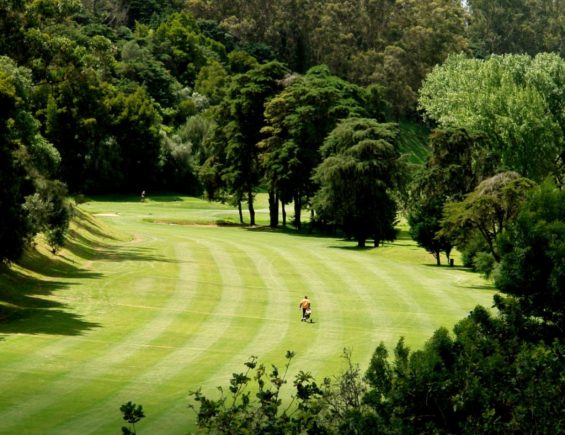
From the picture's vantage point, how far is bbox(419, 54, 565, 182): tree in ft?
257

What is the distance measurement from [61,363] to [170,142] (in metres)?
84.9

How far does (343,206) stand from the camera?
2840 inches

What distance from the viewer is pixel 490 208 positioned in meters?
49.9

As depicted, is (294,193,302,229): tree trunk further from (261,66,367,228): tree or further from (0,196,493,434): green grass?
(0,196,493,434): green grass

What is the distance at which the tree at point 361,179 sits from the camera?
234ft

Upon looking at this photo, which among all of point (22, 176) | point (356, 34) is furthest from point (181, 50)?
point (22, 176)

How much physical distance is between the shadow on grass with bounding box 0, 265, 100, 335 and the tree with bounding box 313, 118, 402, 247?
31.3 meters

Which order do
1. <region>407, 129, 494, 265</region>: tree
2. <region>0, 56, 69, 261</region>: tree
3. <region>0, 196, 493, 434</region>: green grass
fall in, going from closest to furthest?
<region>0, 196, 493, 434</region>: green grass, <region>0, 56, 69, 261</region>: tree, <region>407, 129, 494, 265</region>: tree

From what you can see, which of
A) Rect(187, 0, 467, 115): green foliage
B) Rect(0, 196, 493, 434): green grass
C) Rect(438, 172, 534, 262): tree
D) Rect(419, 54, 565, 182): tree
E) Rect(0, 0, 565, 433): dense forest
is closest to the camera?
Rect(0, 0, 565, 433): dense forest

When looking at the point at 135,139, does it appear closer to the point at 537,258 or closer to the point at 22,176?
the point at 22,176

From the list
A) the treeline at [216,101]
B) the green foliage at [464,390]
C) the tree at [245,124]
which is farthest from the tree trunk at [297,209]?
the green foliage at [464,390]

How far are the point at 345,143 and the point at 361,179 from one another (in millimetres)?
3768

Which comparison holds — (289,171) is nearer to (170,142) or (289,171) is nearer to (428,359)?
(170,142)

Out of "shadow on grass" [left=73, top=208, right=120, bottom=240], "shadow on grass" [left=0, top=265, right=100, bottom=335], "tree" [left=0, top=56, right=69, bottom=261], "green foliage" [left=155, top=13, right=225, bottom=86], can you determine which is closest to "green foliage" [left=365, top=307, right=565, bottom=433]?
"shadow on grass" [left=0, top=265, right=100, bottom=335]
